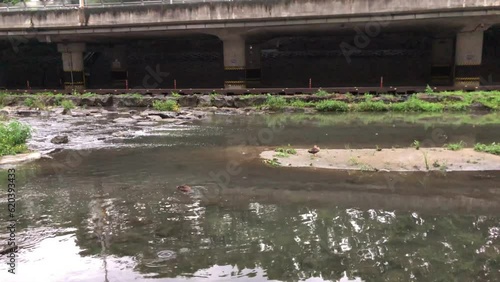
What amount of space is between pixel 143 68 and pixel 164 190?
29367 millimetres

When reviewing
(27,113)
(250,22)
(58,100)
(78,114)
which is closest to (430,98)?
(250,22)

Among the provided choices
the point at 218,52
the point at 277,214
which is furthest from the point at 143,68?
the point at 277,214

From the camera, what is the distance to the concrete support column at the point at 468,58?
24.5 m

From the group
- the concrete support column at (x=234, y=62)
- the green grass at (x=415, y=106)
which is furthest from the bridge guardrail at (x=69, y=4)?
the green grass at (x=415, y=106)

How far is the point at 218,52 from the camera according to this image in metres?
36.4

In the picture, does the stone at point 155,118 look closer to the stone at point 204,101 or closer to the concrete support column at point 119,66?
the stone at point 204,101

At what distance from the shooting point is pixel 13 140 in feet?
45.2

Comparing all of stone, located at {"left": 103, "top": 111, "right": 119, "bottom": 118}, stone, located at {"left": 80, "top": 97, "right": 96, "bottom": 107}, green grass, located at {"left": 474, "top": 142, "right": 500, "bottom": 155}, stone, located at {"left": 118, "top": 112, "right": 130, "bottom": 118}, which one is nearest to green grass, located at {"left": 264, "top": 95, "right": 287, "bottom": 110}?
stone, located at {"left": 118, "top": 112, "right": 130, "bottom": 118}

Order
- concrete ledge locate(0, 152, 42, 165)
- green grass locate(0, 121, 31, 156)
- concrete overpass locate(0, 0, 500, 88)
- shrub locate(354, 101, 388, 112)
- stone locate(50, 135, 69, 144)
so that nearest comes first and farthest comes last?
concrete ledge locate(0, 152, 42, 165), green grass locate(0, 121, 31, 156), stone locate(50, 135, 69, 144), shrub locate(354, 101, 388, 112), concrete overpass locate(0, 0, 500, 88)

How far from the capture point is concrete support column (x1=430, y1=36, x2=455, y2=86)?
28.6m

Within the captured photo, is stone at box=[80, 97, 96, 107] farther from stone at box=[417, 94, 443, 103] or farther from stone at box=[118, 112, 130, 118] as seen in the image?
stone at box=[417, 94, 443, 103]

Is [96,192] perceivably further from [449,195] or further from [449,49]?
[449,49]

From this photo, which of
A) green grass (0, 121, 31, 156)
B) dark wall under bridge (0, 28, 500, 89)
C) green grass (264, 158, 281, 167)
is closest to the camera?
green grass (264, 158, 281, 167)

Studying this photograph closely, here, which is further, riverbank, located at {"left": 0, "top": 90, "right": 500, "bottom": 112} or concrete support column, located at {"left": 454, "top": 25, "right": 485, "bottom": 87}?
concrete support column, located at {"left": 454, "top": 25, "right": 485, "bottom": 87}
